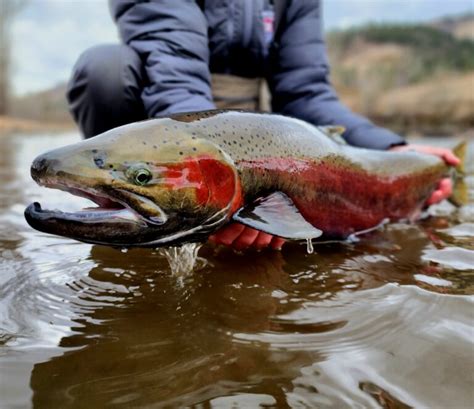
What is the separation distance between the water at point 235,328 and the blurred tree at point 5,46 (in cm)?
2340

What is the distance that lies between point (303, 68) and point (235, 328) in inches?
81.6

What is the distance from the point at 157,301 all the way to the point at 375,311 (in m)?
0.52

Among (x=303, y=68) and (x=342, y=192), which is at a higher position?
(x=303, y=68)

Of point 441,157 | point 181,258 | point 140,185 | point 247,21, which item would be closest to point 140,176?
point 140,185

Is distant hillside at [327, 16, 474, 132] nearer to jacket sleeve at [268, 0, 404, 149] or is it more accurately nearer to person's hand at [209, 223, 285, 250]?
jacket sleeve at [268, 0, 404, 149]

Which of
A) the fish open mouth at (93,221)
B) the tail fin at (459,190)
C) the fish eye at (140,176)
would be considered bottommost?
the tail fin at (459,190)

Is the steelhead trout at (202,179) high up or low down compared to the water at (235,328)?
up

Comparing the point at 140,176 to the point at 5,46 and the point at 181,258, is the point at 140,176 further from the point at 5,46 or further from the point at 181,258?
the point at 5,46

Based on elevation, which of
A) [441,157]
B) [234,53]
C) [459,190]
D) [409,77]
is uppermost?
[234,53]

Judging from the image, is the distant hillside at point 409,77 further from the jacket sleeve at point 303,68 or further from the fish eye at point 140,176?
the fish eye at point 140,176

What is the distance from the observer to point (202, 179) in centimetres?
128

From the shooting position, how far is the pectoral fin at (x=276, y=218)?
135 centimetres

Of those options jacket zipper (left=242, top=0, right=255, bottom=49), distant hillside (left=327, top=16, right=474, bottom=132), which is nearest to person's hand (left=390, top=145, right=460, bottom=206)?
Result: jacket zipper (left=242, top=0, right=255, bottom=49)

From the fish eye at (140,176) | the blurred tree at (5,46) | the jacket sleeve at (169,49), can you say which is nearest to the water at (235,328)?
the fish eye at (140,176)
